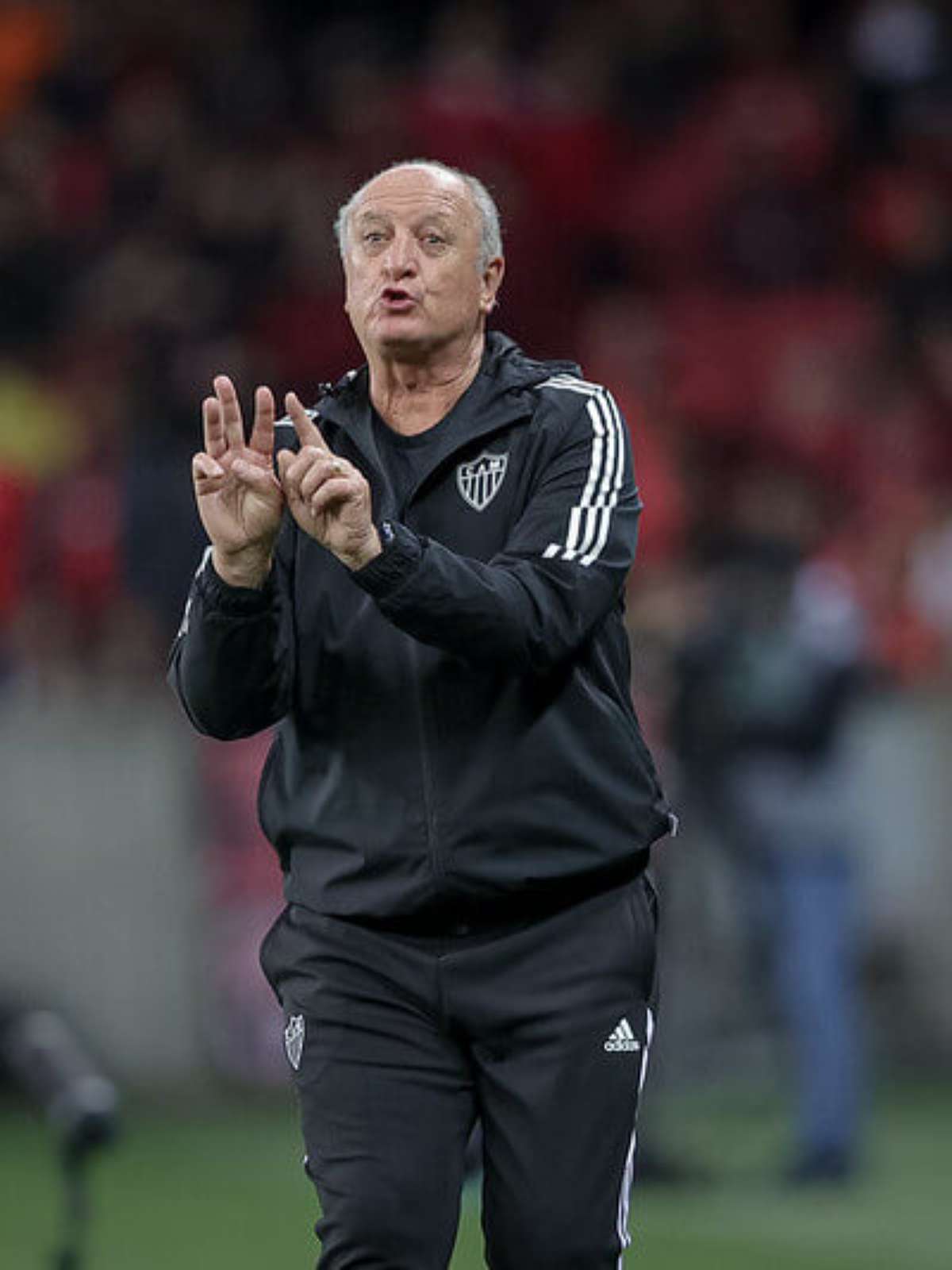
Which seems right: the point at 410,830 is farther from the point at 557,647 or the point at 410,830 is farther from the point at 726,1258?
the point at 726,1258

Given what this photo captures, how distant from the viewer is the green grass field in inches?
306

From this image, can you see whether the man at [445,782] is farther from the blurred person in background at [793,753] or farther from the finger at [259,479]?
the blurred person in background at [793,753]

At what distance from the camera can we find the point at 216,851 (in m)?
10.1

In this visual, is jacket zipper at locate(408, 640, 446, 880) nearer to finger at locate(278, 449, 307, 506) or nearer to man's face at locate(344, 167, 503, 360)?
finger at locate(278, 449, 307, 506)

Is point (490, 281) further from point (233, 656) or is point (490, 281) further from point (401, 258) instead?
point (233, 656)

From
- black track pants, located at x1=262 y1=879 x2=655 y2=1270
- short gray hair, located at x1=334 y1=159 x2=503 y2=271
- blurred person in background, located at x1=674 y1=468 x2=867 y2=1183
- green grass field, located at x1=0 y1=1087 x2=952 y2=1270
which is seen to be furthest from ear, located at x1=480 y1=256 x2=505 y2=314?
blurred person in background, located at x1=674 y1=468 x2=867 y2=1183

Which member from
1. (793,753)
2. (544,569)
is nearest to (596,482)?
(544,569)

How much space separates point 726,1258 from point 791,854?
1.86 metres

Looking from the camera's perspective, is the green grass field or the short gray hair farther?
the green grass field

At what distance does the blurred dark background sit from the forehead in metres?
4.02

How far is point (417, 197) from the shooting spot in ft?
15.3

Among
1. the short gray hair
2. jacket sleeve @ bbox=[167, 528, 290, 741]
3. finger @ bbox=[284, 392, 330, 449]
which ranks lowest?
jacket sleeve @ bbox=[167, 528, 290, 741]

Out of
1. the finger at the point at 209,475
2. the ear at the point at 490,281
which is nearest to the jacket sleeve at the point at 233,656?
the finger at the point at 209,475

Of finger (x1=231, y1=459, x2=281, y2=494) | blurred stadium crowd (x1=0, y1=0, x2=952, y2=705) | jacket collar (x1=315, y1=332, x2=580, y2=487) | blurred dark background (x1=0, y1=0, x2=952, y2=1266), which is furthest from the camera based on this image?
blurred stadium crowd (x1=0, y1=0, x2=952, y2=705)
